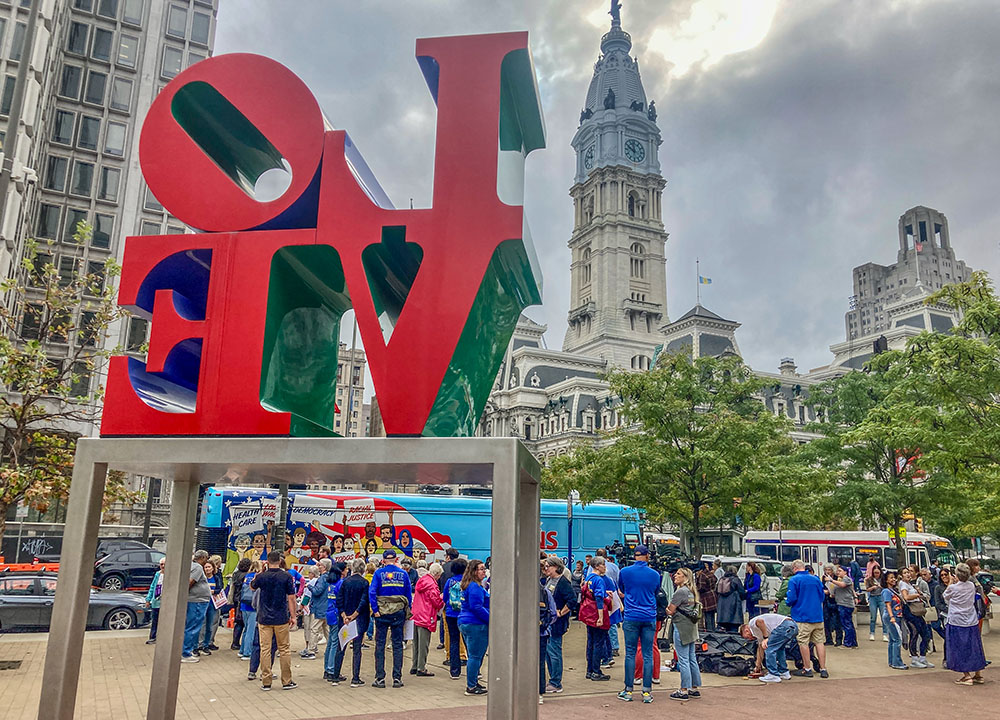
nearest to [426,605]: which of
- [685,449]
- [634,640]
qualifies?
[634,640]

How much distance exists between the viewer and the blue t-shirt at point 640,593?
1197 cm

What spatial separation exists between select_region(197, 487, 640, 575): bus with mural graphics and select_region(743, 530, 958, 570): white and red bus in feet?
58.2

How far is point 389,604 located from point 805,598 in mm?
6892

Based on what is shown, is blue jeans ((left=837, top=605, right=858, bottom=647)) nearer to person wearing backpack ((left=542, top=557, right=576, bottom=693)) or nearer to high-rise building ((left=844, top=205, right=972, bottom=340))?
person wearing backpack ((left=542, top=557, right=576, bottom=693))

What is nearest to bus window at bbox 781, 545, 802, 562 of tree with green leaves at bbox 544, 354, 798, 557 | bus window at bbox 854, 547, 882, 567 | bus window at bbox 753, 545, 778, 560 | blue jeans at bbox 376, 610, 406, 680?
bus window at bbox 753, 545, 778, 560

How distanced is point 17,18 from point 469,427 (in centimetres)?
4325

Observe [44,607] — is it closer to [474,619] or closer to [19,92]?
[19,92]

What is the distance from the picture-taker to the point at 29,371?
15.9 metres

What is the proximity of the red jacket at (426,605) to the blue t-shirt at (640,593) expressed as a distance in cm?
304

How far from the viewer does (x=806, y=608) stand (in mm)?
13969

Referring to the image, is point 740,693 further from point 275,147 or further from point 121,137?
point 121,137

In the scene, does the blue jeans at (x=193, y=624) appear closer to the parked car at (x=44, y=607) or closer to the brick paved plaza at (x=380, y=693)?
the brick paved plaza at (x=380, y=693)

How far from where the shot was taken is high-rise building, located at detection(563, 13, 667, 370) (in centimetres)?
12181

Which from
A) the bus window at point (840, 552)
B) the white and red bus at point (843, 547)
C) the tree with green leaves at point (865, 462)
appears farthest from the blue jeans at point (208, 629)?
the bus window at point (840, 552)
